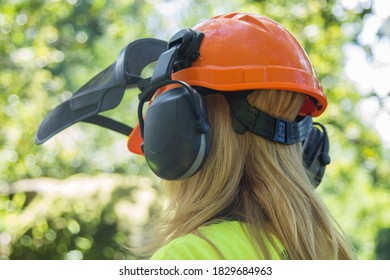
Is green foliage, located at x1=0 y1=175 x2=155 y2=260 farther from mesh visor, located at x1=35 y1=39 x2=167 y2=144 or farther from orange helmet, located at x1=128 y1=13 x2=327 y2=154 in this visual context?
orange helmet, located at x1=128 y1=13 x2=327 y2=154

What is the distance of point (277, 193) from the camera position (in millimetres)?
1631

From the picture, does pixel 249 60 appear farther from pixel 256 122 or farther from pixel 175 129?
pixel 175 129

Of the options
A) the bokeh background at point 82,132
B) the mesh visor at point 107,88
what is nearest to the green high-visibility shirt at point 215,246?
the mesh visor at point 107,88

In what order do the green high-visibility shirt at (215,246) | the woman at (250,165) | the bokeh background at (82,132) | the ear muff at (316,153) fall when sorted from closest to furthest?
the green high-visibility shirt at (215,246)
the woman at (250,165)
the ear muff at (316,153)
the bokeh background at (82,132)

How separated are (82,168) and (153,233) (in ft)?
25.3

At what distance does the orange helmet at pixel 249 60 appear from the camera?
5.51 ft

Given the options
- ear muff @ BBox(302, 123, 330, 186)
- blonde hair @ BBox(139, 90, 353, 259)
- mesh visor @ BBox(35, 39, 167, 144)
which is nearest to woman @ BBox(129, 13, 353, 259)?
→ blonde hair @ BBox(139, 90, 353, 259)

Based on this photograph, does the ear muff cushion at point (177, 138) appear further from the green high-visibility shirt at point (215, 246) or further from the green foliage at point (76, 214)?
the green foliage at point (76, 214)

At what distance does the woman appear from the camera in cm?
161

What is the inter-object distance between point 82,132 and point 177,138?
7973mm

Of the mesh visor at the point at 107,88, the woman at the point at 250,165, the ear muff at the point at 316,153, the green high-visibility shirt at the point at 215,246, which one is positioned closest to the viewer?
the green high-visibility shirt at the point at 215,246

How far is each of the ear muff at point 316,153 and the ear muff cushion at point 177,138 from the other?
0.69m

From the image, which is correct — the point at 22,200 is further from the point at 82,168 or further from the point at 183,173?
the point at 183,173

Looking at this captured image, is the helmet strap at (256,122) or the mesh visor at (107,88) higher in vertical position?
the helmet strap at (256,122)
